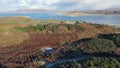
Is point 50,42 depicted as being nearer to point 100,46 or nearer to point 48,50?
point 48,50

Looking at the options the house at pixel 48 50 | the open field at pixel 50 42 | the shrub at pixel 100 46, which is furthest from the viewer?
the house at pixel 48 50

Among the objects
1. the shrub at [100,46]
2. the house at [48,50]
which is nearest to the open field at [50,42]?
the shrub at [100,46]

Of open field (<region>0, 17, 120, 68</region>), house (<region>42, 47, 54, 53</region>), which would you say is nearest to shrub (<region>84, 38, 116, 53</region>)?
open field (<region>0, 17, 120, 68</region>)

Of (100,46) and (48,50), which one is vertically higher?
(100,46)

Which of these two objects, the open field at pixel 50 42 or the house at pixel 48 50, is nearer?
the open field at pixel 50 42

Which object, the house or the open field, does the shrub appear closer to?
the open field

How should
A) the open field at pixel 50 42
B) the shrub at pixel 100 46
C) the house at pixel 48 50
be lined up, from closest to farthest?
the open field at pixel 50 42, the shrub at pixel 100 46, the house at pixel 48 50

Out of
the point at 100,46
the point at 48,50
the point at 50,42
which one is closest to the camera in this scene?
the point at 100,46

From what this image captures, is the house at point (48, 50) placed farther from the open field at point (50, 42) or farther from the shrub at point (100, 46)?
the shrub at point (100, 46)

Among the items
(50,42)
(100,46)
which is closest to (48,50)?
(50,42)

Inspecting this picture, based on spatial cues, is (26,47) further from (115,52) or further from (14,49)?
(115,52)

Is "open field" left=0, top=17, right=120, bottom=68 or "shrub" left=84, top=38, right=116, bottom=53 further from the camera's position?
"shrub" left=84, top=38, right=116, bottom=53

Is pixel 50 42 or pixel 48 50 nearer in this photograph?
pixel 48 50
